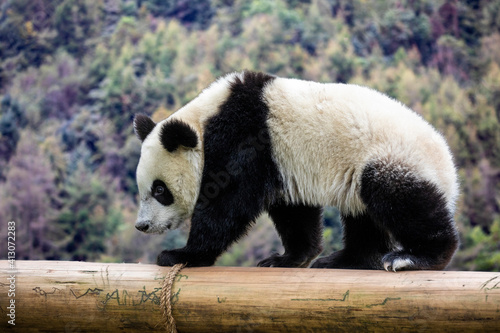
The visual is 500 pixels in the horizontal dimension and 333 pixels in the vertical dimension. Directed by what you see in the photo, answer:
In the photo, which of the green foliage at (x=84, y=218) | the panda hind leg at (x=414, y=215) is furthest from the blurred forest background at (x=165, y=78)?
the panda hind leg at (x=414, y=215)

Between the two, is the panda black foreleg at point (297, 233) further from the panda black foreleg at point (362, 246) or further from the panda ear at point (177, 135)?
the panda ear at point (177, 135)

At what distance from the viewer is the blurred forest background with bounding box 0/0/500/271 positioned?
2052cm

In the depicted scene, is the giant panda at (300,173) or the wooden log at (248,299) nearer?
the wooden log at (248,299)

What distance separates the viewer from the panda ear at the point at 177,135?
10.1ft

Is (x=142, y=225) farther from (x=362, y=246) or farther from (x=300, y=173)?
(x=362, y=246)

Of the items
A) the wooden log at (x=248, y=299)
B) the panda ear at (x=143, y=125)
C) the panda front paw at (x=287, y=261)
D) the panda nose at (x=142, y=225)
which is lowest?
the panda front paw at (x=287, y=261)

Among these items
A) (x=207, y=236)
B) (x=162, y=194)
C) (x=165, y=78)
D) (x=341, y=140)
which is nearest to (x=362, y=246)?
(x=341, y=140)

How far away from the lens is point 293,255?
3494 millimetres

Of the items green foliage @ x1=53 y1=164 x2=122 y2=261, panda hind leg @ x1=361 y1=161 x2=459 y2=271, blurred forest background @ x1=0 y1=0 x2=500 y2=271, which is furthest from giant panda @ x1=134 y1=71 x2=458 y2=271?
green foliage @ x1=53 y1=164 x2=122 y2=261

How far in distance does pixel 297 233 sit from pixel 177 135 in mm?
1091

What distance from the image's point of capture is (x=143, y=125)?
11.5ft

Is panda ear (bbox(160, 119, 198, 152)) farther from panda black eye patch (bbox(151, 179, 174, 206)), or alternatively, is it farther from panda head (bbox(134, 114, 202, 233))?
panda black eye patch (bbox(151, 179, 174, 206))

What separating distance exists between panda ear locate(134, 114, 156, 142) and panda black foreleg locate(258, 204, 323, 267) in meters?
1.03

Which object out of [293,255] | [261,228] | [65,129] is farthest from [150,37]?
[293,255]
